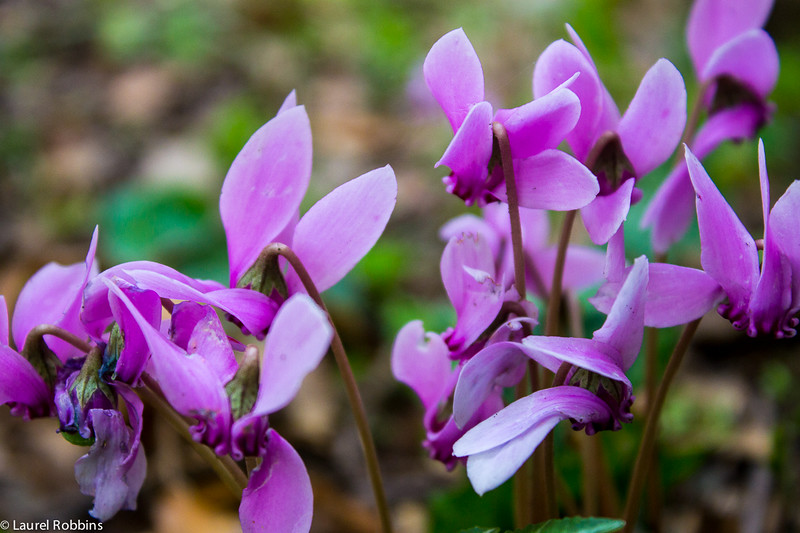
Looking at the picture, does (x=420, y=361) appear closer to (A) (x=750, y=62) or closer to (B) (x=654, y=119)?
(B) (x=654, y=119)

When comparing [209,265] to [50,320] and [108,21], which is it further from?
[108,21]

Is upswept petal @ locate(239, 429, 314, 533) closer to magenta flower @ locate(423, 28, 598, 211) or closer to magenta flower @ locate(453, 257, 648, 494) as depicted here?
magenta flower @ locate(453, 257, 648, 494)

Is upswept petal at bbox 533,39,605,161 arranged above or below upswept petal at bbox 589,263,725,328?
above

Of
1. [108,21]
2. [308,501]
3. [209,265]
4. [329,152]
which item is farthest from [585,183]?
[108,21]

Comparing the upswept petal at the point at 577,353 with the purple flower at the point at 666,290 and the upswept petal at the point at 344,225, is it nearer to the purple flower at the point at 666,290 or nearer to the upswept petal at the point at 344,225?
the purple flower at the point at 666,290
